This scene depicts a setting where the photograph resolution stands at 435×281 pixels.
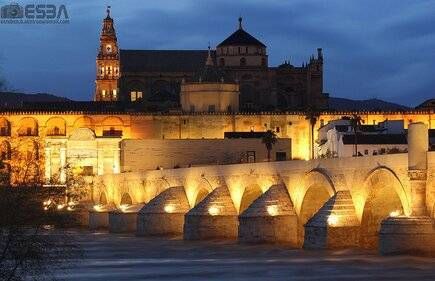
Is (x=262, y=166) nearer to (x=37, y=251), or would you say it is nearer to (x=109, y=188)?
(x=37, y=251)

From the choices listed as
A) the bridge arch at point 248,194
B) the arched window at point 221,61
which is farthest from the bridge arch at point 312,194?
the arched window at point 221,61

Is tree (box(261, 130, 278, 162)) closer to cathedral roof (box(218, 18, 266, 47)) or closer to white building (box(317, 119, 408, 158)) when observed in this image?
white building (box(317, 119, 408, 158))

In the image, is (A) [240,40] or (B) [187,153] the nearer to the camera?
(B) [187,153]

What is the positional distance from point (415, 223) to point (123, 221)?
123 ft

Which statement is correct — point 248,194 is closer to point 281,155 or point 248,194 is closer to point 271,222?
point 271,222

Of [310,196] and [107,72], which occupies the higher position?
[107,72]

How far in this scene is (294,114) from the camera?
12838cm

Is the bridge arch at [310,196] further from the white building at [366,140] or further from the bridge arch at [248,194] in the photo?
the white building at [366,140]

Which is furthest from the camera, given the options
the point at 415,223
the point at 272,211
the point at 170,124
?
the point at 170,124

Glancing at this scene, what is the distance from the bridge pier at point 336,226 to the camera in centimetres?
4609

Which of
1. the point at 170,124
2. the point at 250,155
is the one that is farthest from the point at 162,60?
the point at 250,155

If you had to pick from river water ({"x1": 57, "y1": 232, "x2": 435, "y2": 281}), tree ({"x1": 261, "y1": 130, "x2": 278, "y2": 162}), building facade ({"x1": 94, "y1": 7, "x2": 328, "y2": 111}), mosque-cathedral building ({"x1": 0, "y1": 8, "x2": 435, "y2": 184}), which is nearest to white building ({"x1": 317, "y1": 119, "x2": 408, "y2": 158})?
tree ({"x1": 261, "y1": 130, "x2": 278, "y2": 162})

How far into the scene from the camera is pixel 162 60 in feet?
474

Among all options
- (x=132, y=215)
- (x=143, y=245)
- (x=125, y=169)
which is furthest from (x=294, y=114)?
(x=143, y=245)
